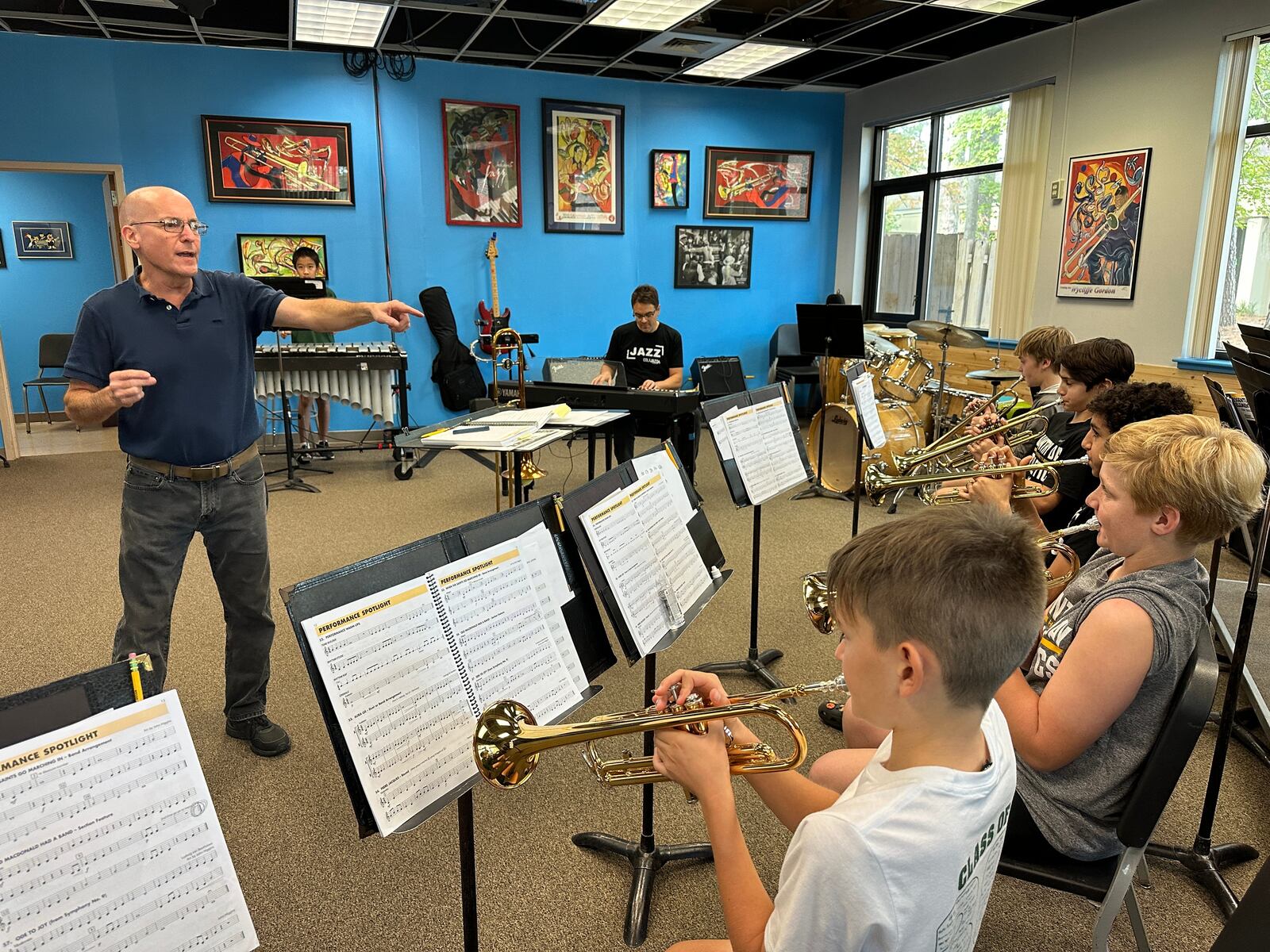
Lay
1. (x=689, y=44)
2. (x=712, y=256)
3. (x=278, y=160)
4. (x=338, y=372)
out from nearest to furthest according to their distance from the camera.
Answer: (x=338, y=372)
(x=689, y=44)
(x=278, y=160)
(x=712, y=256)

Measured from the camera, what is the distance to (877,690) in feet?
3.60

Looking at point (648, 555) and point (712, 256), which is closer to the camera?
point (648, 555)

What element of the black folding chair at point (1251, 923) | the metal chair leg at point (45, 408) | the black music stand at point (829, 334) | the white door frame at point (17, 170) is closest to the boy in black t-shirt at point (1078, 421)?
the black folding chair at point (1251, 923)

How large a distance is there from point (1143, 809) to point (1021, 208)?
665 centimetres

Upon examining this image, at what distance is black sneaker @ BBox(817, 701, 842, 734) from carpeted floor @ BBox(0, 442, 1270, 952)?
2.1 inches

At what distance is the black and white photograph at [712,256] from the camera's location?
8836 millimetres

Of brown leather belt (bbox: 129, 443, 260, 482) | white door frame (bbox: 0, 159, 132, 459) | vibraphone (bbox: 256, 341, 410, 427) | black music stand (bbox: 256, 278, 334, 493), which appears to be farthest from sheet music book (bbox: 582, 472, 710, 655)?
white door frame (bbox: 0, 159, 132, 459)

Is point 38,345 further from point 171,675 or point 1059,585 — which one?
point 1059,585

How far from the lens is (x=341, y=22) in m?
6.33

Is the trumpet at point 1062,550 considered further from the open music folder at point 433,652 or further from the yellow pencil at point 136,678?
the yellow pencil at point 136,678

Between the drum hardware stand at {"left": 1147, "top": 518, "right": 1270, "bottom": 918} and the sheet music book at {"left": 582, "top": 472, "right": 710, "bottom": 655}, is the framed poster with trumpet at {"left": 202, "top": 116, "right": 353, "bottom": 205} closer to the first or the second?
the sheet music book at {"left": 582, "top": 472, "right": 710, "bottom": 655}

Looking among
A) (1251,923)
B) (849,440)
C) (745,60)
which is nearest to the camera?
(1251,923)

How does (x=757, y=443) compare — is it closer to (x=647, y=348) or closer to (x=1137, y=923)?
(x=1137, y=923)

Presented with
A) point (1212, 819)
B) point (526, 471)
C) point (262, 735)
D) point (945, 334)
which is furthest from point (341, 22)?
point (1212, 819)
